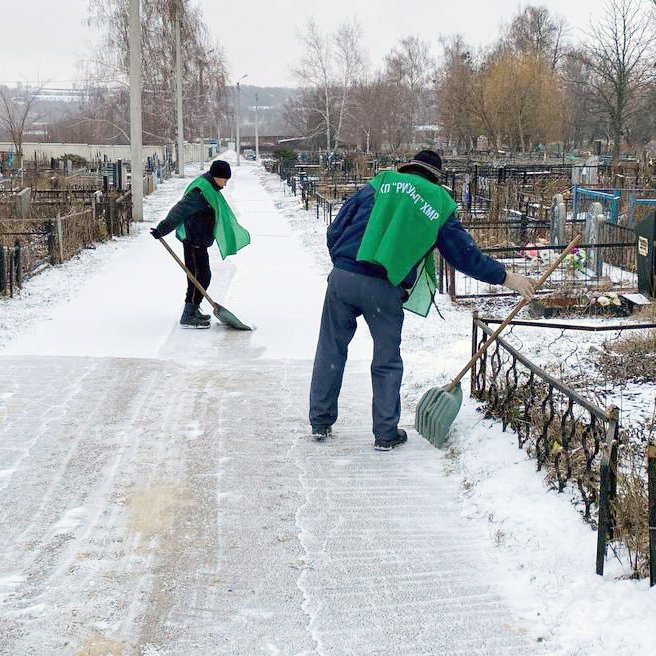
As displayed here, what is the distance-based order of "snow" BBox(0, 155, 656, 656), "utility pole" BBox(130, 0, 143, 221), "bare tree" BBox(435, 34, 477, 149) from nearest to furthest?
"snow" BBox(0, 155, 656, 656), "utility pole" BBox(130, 0, 143, 221), "bare tree" BBox(435, 34, 477, 149)

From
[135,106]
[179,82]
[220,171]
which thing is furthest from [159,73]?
[220,171]

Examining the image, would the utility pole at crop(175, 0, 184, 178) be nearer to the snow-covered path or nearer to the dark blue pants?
the snow-covered path

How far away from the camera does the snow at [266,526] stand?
337 cm

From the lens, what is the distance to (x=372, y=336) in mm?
5355

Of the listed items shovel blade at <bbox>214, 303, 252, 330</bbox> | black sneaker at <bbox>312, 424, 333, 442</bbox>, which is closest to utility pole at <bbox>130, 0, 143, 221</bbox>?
shovel blade at <bbox>214, 303, 252, 330</bbox>

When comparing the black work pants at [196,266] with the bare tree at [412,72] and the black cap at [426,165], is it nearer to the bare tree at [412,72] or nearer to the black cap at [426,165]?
the black cap at [426,165]

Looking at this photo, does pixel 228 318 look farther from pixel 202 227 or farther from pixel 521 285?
pixel 521 285

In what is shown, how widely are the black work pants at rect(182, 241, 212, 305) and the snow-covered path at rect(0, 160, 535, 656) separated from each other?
49.9 inches

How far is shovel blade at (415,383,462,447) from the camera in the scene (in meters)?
5.39

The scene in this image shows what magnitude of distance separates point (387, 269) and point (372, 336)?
1.56ft

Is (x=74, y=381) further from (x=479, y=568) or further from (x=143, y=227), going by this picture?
(x=143, y=227)

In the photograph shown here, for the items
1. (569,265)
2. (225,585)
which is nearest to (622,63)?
(569,265)

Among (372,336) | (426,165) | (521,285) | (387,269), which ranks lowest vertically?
(372,336)

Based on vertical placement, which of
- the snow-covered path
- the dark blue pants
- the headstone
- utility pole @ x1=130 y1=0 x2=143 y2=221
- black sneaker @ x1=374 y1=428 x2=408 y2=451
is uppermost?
utility pole @ x1=130 y1=0 x2=143 y2=221
